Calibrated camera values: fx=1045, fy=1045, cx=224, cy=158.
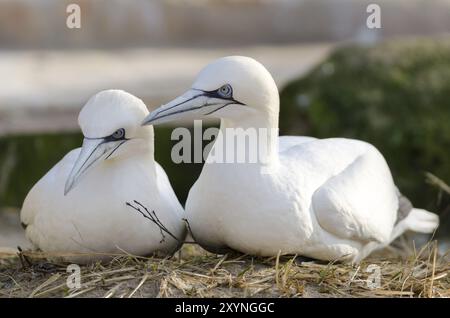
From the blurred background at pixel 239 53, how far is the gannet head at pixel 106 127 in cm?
312

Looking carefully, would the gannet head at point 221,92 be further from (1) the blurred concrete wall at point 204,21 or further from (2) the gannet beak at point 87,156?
(1) the blurred concrete wall at point 204,21

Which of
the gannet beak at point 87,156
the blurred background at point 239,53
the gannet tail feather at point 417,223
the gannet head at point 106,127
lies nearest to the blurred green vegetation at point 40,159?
the blurred background at point 239,53

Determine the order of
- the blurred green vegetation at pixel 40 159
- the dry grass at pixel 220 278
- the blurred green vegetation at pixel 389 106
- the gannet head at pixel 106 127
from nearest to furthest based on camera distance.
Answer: the dry grass at pixel 220 278
the gannet head at pixel 106 127
the blurred green vegetation at pixel 389 106
the blurred green vegetation at pixel 40 159

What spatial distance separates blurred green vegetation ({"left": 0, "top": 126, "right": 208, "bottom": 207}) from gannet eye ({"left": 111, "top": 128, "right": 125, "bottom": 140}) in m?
4.36

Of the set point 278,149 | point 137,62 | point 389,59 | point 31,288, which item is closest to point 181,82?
point 137,62

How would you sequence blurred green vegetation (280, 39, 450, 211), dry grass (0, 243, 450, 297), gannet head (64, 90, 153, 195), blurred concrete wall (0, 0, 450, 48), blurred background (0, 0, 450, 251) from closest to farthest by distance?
dry grass (0, 243, 450, 297), gannet head (64, 90, 153, 195), blurred green vegetation (280, 39, 450, 211), blurred background (0, 0, 450, 251), blurred concrete wall (0, 0, 450, 48)

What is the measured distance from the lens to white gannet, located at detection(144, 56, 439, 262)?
5.01 metres

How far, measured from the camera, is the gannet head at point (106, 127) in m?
4.97

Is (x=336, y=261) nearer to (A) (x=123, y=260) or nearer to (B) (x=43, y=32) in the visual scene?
(A) (x=123, y=260)

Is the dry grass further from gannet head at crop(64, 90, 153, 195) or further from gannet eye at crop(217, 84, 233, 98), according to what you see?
gannet eye at crop(217, 84, 233, 98)

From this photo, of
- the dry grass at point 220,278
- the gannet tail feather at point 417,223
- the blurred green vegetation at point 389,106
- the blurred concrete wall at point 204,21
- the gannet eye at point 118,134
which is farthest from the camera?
the blurred concrete wall at point 204,21

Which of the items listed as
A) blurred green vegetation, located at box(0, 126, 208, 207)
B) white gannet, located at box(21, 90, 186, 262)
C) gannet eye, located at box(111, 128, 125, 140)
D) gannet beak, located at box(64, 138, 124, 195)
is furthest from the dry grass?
blurred green vegetation, located at box(0, 126, 208, 207)

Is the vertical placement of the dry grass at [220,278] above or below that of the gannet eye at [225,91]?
below

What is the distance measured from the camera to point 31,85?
11539mm
